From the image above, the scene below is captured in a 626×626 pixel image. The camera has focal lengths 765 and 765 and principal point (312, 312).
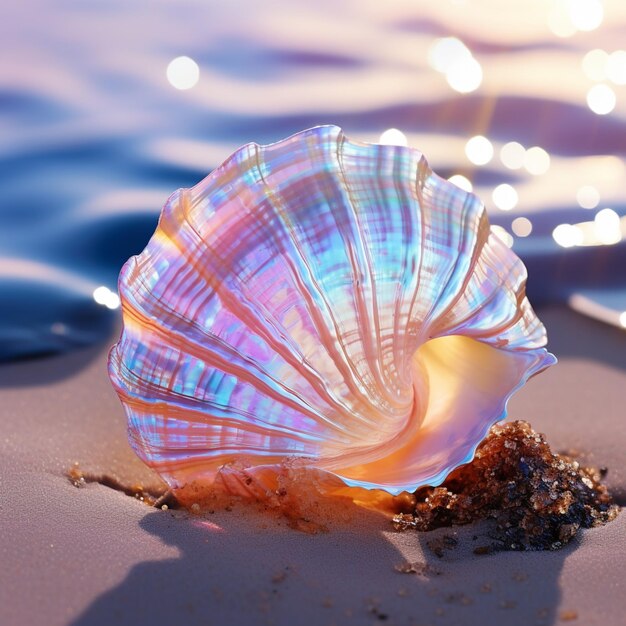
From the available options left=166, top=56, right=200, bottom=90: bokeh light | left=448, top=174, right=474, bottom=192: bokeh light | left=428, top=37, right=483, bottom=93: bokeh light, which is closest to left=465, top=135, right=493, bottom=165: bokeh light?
left=448, top=174, right=474, bottom=192: bokeh light

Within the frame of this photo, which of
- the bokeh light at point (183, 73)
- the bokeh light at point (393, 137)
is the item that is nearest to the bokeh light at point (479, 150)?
the bokeh light at point (393, 137)

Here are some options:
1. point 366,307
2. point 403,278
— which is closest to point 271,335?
point 366,307

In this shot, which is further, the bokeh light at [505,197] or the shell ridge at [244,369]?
the bokeh light at [505,197]

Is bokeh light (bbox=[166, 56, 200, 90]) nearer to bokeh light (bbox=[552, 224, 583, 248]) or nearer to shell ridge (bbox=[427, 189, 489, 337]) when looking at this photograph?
bokeh light (bbox=[552, 224, 583, 248])

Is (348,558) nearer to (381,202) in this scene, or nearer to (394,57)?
(381,202)

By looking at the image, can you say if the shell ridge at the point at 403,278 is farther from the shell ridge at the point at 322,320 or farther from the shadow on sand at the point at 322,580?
the shadow on sand at the point at 322,580

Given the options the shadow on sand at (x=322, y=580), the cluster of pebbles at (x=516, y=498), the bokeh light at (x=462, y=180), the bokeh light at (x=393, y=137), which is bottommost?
the shadow on sand at (x=322, y=580)

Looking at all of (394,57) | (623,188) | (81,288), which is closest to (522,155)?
(623,188)
